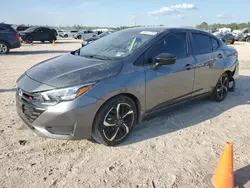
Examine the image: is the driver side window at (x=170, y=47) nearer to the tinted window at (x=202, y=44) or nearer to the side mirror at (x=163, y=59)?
the side mirror at (x=163, y=59)

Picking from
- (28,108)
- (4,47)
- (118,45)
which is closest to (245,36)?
(4,47)

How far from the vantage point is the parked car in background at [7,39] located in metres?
12.5

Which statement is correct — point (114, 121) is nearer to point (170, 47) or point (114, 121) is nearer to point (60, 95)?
point (60, 95)

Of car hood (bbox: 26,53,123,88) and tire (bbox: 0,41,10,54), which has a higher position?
car hood (bbox: 26,53,123,88)

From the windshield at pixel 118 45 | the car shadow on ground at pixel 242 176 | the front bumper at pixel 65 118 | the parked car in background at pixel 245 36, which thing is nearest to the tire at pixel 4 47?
the windshield at pixel 118 45

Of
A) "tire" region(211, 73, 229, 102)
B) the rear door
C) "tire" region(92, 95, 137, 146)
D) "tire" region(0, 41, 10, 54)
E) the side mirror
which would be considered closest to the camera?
"tire" region(92, 95, 137, 146)

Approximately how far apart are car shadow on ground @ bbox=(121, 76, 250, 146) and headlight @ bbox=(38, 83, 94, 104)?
1.10m

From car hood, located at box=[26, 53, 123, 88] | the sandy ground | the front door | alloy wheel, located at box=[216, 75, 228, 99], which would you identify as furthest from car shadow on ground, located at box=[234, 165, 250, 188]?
alloy wheel, located at box=[216, 75, 228, 99]

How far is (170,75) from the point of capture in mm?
3836

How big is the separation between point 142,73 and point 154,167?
4.29ft

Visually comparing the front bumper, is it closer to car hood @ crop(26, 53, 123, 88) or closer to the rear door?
car hood @ crop(26, 53, 123, 88)

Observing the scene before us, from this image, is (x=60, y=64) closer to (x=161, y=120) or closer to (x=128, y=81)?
(x=128, y=81)

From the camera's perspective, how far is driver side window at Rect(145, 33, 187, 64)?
3.62 m

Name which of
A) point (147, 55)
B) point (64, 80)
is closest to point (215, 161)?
point (147, 55)
